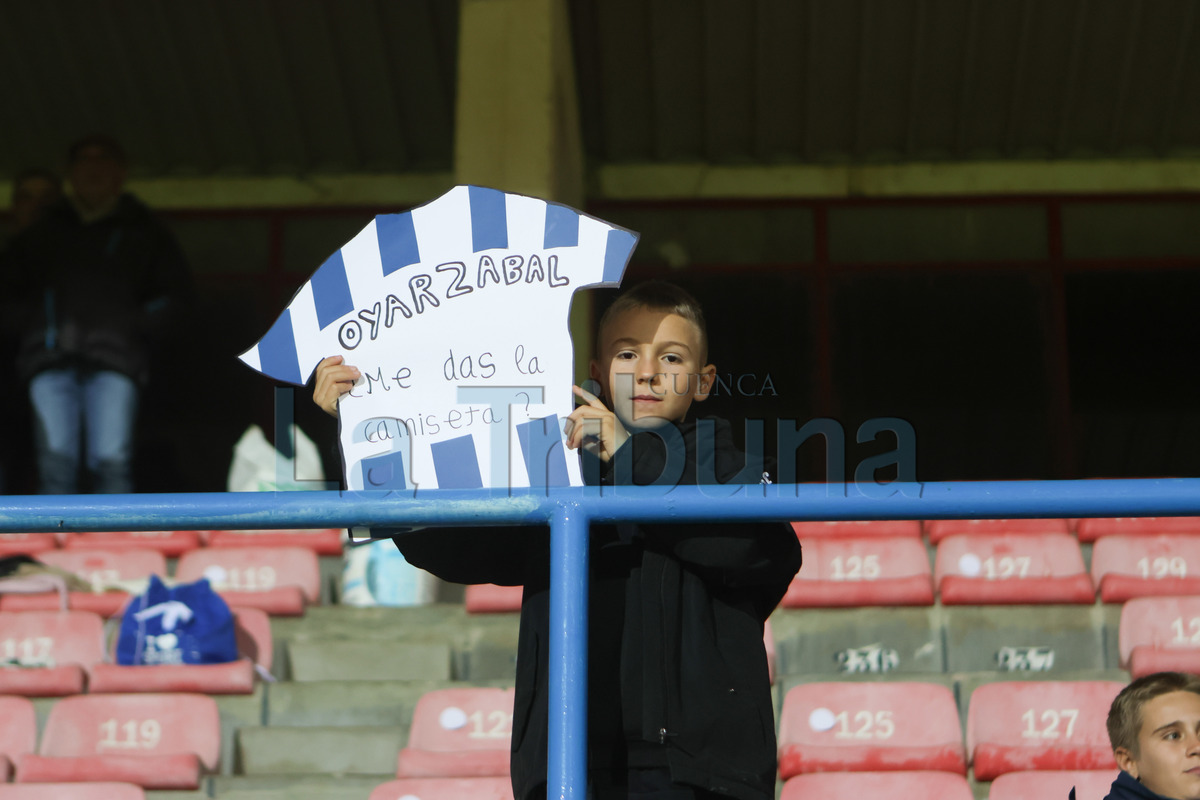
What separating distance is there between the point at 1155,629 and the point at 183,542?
9.87 ft

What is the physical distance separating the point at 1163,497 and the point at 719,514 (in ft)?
1.53

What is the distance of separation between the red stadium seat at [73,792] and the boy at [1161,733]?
1.93 m

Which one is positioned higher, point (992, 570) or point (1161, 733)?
point (992, 570)

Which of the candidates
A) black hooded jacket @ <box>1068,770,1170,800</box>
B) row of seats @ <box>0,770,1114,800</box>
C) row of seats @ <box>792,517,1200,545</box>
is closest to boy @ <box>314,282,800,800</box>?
black hooded jacket @ <box>1068,770,1170,800</box>

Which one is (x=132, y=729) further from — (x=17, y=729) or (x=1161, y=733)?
Answer: (x=1161, y=733)

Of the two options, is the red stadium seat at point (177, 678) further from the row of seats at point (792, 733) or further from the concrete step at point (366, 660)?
the concrete step at point (366, 660)

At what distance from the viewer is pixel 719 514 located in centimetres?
138

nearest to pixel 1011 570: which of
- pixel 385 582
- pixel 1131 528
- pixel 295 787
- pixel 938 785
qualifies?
pixel 1131 528

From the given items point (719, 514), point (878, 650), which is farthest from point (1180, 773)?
point (878, 650)

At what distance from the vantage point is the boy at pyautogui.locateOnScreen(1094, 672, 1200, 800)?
195 centimetres

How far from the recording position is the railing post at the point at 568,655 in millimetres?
1332

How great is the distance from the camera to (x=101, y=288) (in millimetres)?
4375

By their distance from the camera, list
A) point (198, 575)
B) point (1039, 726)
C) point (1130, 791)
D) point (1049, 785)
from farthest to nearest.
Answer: point (198, 575) → point (1039, 726) → point (1049, 785) → point (1130, 791)

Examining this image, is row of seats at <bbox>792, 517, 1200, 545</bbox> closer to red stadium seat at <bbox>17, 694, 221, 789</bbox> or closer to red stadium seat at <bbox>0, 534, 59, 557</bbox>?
red stadium seat at <bbox>17, 694, 221, 789</bbox>
